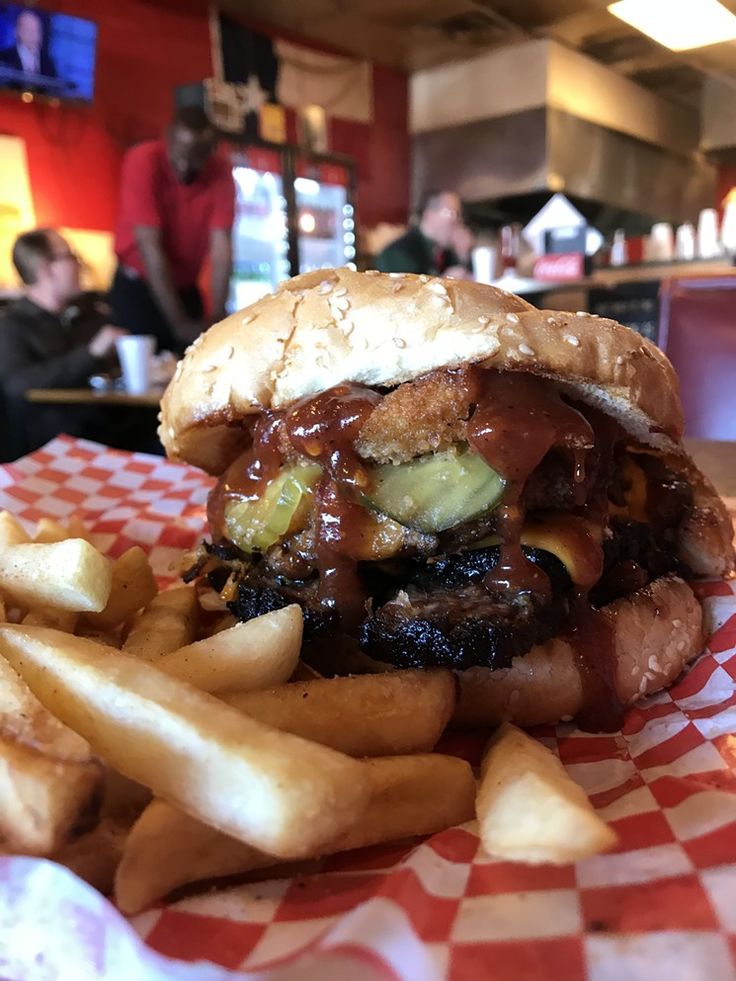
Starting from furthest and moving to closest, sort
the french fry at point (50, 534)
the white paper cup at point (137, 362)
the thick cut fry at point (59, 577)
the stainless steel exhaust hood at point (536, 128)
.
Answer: the stainless steel exhaust hood at point (536, 128), the white paper cup at point (137, 362), the french fry at point (50, 534), the thick cut fry at point (59, 577)

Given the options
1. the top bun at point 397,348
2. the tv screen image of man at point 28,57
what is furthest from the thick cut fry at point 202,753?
the tv screen image of man at point 28,57

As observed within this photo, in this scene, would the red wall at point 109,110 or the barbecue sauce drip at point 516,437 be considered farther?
the red wall at point 109,110

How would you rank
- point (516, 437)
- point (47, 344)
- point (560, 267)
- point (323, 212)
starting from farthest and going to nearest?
1. point (323, 212)
2. point (560, 267)
3. point (47, 344)
4. point (516, 437)

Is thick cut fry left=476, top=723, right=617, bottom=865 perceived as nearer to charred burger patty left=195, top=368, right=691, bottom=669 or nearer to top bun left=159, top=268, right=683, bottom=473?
charred burger patty left=195, top=368, right=691, bottom=669

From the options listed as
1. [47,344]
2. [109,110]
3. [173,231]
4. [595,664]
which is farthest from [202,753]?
[109,110]

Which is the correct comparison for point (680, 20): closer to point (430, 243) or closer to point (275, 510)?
point (430, 243)

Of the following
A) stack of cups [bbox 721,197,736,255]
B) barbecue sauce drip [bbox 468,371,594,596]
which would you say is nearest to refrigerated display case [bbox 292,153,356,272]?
stack of cups [bbox 721,197,736,255]

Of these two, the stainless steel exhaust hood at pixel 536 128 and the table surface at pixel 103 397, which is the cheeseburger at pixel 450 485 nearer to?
the table surface at pixel 103 397

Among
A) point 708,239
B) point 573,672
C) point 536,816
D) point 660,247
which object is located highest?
point 708,239
